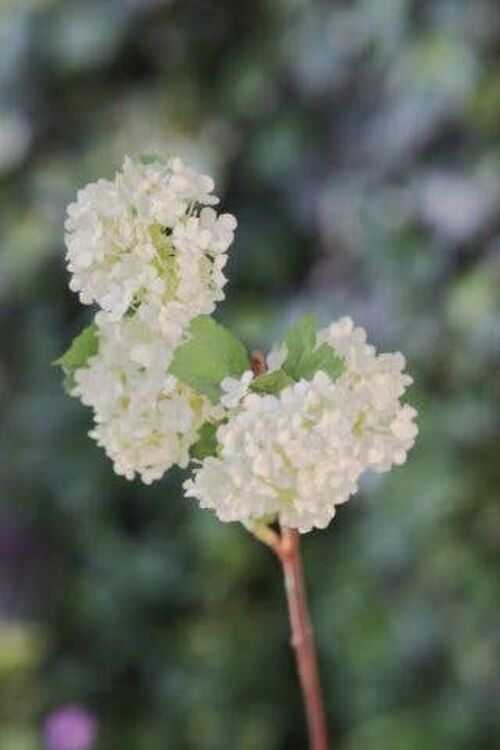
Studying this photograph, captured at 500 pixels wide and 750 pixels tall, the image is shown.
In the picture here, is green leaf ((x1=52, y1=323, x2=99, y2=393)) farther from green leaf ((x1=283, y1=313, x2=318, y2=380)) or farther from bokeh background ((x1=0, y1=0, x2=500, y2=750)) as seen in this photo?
bokeh background ((x1=0, y1=0, x2=500, y2=750))

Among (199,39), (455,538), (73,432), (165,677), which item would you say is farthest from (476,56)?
(165,677)

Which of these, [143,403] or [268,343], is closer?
[143,403]

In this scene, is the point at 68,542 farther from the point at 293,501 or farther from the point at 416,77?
the point at 293,501

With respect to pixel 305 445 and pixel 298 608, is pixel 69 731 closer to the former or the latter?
pixel 298 608

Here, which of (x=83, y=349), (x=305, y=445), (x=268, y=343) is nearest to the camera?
(x=305, y=445)

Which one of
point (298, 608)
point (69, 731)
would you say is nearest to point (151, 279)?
point (298, 608)
